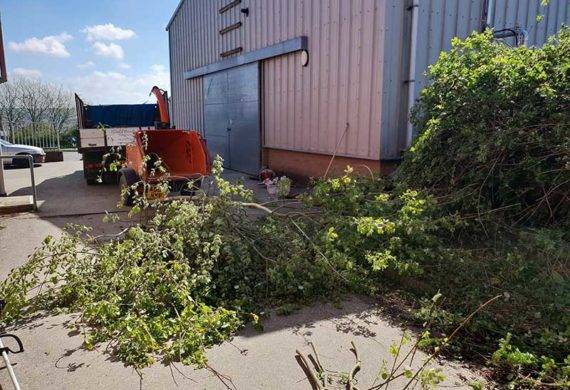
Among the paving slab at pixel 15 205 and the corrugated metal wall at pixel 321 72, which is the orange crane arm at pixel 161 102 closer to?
the corrugated metal wall at pixel 321 72

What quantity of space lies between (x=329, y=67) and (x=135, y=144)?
4097mm

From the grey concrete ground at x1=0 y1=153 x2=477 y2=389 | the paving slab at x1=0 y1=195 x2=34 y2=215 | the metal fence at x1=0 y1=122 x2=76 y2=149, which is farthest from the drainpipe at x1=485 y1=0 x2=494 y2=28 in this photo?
the metal fence at x1=0 y1=122 x2=76 y2=149

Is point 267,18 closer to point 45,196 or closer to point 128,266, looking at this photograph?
point 45,196

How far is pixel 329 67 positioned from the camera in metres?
8.57

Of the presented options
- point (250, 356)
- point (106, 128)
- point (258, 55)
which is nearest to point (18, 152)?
point (106, 128)

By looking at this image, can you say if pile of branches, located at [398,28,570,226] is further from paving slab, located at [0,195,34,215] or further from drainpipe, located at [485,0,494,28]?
paving slab, located at [0,195,34,215]

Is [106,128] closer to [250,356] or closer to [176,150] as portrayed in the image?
[176,150]

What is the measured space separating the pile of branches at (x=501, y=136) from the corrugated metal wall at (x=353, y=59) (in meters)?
1.51

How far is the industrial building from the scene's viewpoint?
7383 mm

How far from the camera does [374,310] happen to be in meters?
3.86

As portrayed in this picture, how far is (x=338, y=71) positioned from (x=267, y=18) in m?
3.30

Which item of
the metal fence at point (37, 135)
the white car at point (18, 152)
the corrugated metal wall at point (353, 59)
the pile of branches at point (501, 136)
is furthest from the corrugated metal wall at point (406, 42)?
the metal fence at point (37, 135)

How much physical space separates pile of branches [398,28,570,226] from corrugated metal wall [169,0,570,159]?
151cm

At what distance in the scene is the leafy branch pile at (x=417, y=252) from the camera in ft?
10.8
